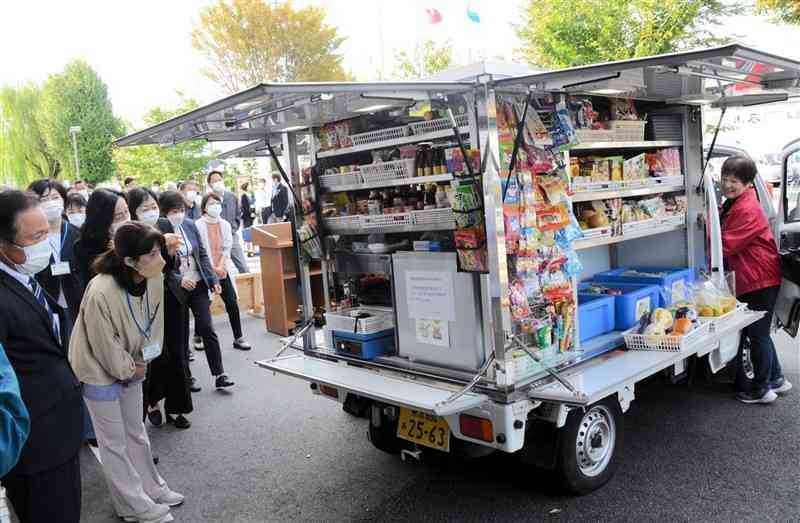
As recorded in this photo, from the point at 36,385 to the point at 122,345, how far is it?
1.07m

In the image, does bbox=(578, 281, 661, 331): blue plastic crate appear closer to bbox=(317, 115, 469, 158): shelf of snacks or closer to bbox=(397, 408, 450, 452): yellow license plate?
bbox=(397, 408, 450, 452): yellow license plate

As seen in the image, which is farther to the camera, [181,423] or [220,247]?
[220,247]

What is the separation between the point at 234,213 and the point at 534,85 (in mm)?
9797

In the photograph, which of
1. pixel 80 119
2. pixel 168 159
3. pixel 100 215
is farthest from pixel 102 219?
pixel 80 119

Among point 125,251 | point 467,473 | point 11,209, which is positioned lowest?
point 467,473

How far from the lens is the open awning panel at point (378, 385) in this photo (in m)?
3.22

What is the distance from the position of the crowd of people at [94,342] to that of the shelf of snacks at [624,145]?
2.78 m

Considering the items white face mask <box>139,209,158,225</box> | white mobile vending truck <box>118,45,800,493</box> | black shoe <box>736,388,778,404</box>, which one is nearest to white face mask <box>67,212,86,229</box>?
white face mask <box>139,209,158,225</box>

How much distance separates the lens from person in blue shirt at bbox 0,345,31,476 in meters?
1.68

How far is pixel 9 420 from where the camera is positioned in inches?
66.4

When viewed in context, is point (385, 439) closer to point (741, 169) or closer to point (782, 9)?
point (741, 169)

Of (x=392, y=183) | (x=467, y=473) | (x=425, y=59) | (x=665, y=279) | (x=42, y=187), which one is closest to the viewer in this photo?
(x=392, y=183)

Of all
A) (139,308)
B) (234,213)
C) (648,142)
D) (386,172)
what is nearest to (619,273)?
(648,142)

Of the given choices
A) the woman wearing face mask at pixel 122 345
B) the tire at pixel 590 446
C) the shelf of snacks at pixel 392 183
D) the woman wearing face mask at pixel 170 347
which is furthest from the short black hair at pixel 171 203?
the tire at pixel 590 446
